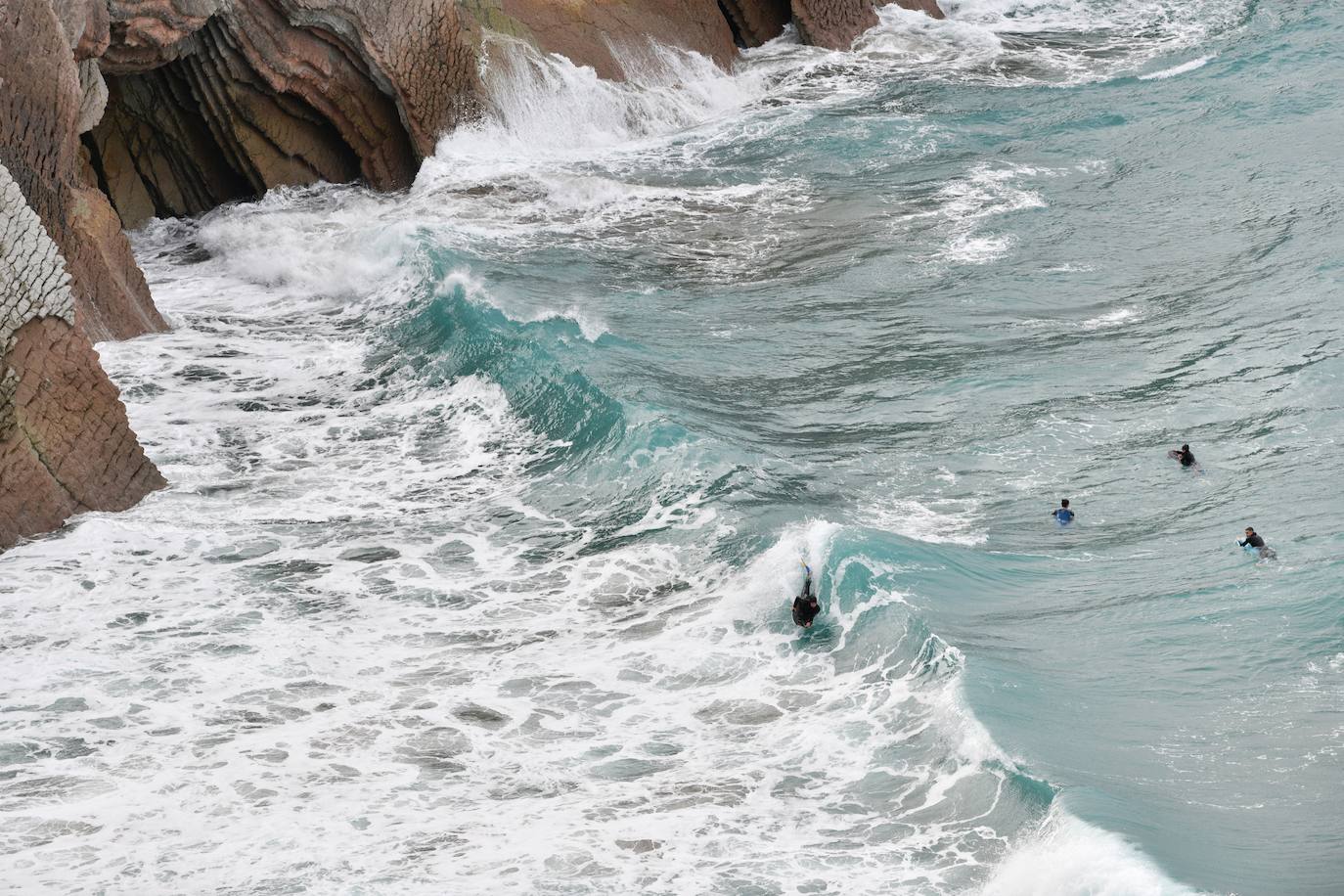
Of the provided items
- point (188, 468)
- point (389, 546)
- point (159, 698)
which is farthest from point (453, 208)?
point (159, 698)

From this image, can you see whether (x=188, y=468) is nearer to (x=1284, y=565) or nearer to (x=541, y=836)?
(x=541, y=836)

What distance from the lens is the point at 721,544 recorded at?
43.1 feet

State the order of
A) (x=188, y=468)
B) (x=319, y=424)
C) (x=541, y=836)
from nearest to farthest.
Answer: (x=541, y=836) → (x=188, y=468) → (x=319, y=424)

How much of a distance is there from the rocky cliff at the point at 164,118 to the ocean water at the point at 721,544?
60 centimetres

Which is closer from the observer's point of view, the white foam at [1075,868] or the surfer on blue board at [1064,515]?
the white foam at [1075,868]

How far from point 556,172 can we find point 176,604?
12358 mm

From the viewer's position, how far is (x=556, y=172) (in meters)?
23.4

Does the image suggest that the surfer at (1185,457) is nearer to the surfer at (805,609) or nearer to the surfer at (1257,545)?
the surfer at (1257,545)

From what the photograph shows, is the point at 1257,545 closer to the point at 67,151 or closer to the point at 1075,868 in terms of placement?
the point at 1075,868

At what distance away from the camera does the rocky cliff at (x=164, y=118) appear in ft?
44.1

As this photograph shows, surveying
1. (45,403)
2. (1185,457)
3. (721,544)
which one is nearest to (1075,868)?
(721,544)

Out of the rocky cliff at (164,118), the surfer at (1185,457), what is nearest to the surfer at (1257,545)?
the surfer at (1185,457)

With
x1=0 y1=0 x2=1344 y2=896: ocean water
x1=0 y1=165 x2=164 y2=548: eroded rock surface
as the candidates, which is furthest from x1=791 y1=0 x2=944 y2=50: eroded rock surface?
x1=0 y1=165 x2=164 y2=548: eroded rock surface

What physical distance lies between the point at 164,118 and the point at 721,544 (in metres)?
13.3
